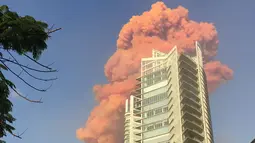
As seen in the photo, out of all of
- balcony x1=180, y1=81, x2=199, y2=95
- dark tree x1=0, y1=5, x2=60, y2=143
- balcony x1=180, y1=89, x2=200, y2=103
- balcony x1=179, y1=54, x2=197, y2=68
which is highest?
balcony x1=179, y1=54, x2=197, y2=68

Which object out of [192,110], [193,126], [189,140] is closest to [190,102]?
[192,110]

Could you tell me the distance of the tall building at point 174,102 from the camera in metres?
141

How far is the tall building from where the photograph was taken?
5556 inches

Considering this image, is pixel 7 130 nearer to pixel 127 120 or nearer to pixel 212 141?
pixel 212 141

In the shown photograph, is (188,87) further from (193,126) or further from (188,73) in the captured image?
(193,126)

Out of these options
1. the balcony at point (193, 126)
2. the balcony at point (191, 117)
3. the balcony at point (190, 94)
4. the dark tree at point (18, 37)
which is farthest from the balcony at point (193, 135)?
the dark tree at point (18, 37)

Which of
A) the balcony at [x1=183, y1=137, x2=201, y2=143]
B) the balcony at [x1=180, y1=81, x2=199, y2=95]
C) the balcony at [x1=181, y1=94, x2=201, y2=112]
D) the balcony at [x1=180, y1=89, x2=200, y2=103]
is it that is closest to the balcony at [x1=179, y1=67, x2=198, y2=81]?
the balcony at [x1=180, y1=81, x2=199, y2=95]

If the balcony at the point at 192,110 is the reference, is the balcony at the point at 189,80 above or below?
above

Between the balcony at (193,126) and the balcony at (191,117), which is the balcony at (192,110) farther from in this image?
the balcony at (193,126)

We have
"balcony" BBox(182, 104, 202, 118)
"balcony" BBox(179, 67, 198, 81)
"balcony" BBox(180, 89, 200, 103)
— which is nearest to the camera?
"balcony" BBox(182, 104, 202, 118)

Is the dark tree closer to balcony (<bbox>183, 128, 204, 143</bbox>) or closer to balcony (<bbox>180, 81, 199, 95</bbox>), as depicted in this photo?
balcony (<bbox>183, 128, 204, 143</bbox>)

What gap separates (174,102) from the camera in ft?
480

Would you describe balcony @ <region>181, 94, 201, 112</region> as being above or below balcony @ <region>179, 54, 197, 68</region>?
below

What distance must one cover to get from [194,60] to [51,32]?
6084 inches
